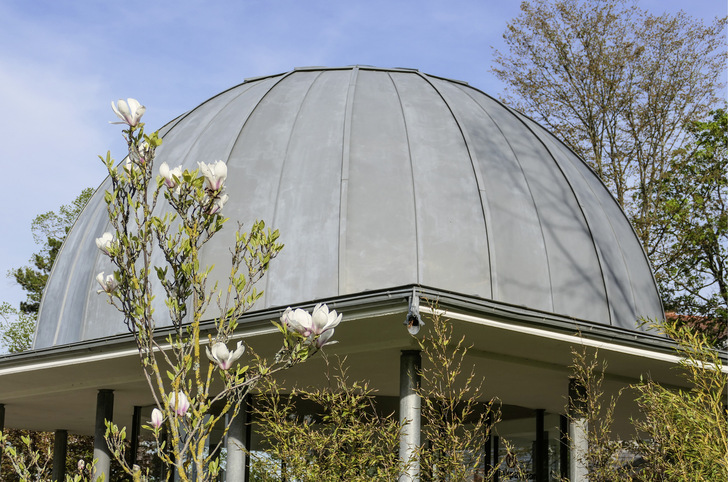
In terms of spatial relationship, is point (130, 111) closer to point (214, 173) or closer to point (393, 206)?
point (214, 173)

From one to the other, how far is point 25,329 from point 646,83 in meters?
23.0

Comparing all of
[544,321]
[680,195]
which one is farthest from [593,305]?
[680,195]

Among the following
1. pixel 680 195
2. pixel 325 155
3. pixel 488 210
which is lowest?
pixel 488 210

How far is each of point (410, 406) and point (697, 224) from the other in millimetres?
14399

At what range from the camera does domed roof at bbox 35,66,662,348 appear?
10.2 meters

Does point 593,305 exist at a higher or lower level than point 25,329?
lower

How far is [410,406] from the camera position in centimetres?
796

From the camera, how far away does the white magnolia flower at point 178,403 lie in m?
3.96

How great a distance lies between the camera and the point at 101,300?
11.4 m

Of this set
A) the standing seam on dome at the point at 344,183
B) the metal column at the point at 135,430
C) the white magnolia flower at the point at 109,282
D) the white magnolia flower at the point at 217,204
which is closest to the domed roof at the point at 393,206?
the standing seam on dome at the point at 344,183

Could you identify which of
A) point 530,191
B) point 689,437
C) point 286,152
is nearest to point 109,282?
point 689,437

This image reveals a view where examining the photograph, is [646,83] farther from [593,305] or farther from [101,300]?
[101,300]

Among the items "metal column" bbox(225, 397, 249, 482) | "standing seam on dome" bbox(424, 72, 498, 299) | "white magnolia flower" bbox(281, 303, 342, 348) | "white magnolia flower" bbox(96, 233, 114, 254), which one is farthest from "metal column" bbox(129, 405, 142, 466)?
"white magnolia flower" bbox(281, 303, 342, 348)

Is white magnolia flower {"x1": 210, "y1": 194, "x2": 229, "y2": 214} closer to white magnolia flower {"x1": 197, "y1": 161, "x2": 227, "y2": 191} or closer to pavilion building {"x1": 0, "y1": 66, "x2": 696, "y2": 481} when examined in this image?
white magnolia flower {"x1": 197, "y1": 161, "x2": 227, "y2": 191}
